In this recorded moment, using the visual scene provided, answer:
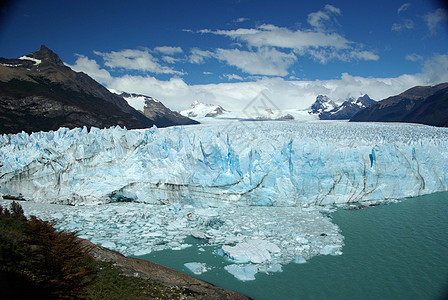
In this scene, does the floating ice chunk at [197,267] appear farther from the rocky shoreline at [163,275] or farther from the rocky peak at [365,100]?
the rocky peak at [365,100]

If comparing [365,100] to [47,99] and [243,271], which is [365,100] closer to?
[47,99]

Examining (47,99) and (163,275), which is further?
(47,99)

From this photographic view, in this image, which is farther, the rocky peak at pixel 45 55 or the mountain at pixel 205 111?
the mountain at pixel 205 111

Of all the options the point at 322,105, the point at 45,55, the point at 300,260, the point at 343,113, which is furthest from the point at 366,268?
the point at 322,105

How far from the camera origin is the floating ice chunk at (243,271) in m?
6.52

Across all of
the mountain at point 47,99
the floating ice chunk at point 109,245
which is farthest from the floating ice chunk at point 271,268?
the mountain at point 47,99

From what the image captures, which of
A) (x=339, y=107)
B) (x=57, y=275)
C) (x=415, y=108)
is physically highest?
(x=339, y=107)

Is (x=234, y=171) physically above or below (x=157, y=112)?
below

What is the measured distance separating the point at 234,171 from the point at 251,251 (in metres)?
4.90

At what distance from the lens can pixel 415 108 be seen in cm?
4291

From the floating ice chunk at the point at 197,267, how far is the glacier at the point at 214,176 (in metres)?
2.46

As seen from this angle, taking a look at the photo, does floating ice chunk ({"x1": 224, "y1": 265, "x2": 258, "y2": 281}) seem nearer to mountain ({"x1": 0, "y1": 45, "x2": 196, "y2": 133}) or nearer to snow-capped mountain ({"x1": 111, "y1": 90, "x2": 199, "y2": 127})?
mountain ({"x1": 0, "y1": 45, "x2": 196, "y2": 133})

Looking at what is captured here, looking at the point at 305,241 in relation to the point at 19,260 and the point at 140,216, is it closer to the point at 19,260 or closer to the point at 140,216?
the point at 140,216

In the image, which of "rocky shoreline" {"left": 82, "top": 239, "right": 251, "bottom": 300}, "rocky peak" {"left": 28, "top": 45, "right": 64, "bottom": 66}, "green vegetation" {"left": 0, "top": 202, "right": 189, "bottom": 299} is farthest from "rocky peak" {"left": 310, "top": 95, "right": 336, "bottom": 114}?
"green vegetation" {"left": 0, "top": 202, "right": 189, "bottom": 299}
